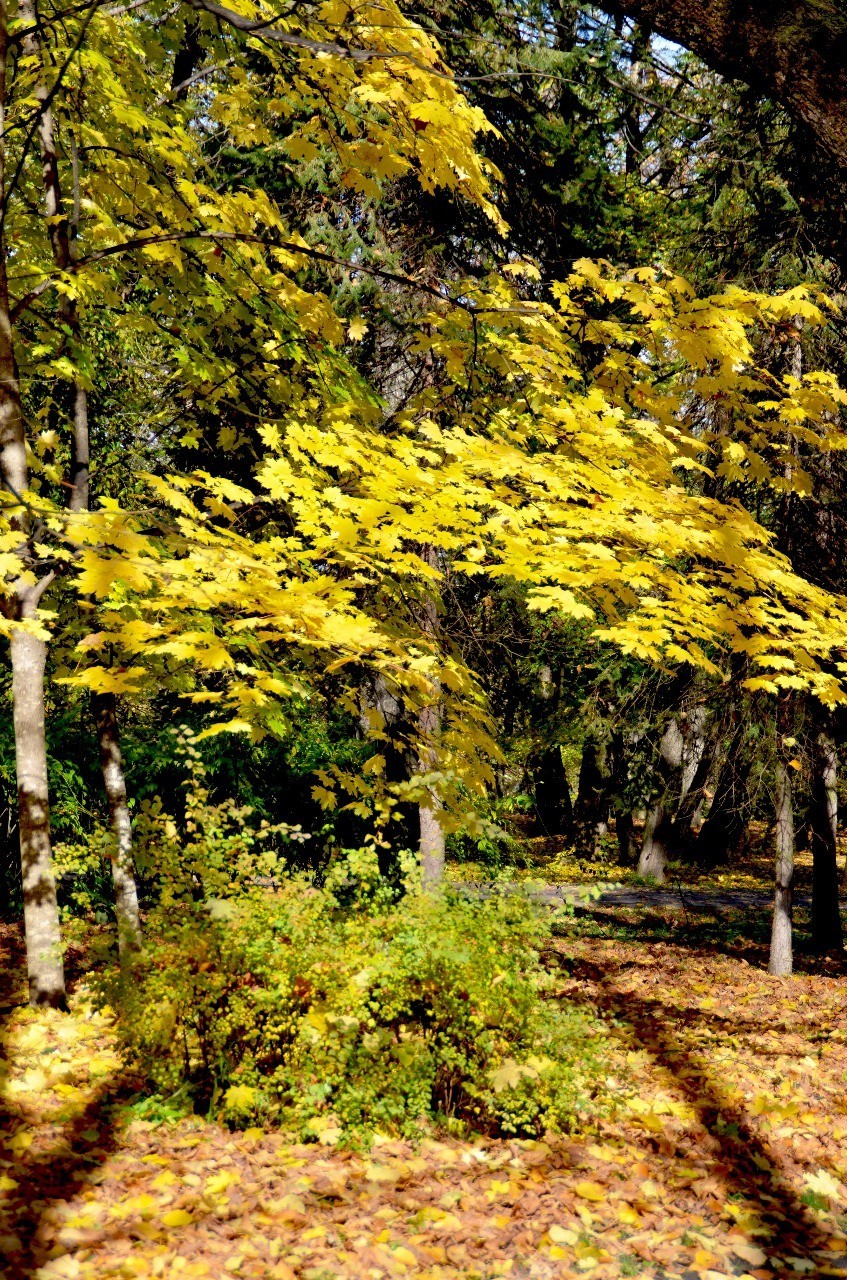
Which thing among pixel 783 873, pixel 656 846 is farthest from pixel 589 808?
pixel 783 873

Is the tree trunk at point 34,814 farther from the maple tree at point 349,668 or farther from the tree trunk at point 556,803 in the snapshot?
the tree trunk at point 556,803

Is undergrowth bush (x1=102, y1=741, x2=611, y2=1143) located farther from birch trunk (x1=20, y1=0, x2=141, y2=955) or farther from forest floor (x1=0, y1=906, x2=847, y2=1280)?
birch trunk (x1=20, y1=0, x2=141, y2=955)

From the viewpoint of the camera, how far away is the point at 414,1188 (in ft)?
12.1

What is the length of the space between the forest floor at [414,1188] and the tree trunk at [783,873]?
3066mm

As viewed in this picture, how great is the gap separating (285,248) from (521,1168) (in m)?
4.42

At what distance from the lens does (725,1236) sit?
3627mm

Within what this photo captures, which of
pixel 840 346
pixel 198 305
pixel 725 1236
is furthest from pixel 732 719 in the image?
pixel 198 305

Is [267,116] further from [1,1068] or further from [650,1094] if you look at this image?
[650,1094]

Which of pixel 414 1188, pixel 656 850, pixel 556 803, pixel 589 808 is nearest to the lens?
pixel 414 1188

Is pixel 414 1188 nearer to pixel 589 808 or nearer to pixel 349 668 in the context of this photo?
pixel 349 668

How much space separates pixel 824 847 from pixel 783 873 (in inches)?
67.0

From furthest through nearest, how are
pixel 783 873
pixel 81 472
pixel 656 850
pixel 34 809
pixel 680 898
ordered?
1. pixel 656 850
2. pixel 680 898
3. pixel 783 873
4. pixel 81 472
5. pixel 34 809

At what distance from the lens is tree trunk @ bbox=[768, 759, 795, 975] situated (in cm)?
823

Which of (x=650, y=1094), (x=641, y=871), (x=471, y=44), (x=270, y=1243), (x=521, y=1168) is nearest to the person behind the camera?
(x=270, y=1243)
